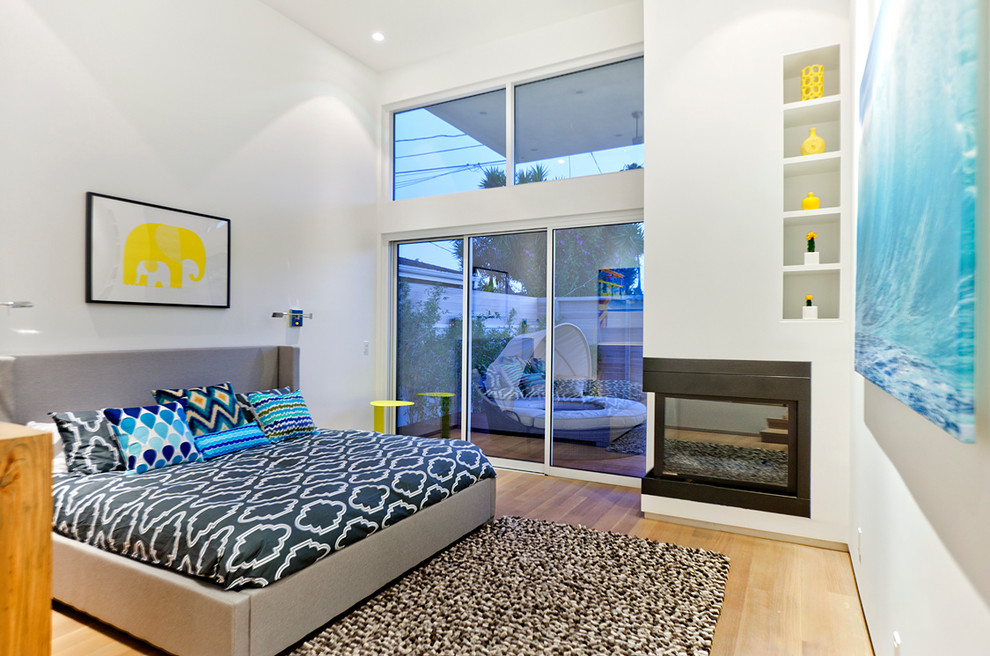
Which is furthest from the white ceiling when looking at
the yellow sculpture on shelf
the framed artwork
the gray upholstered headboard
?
the gray upholstered headboard

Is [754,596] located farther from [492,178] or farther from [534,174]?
[492,178]

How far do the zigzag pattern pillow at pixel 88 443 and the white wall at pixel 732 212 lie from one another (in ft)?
9.93

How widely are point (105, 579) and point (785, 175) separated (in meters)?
3.98

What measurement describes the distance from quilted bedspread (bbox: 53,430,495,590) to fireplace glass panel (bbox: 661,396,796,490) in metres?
1.30

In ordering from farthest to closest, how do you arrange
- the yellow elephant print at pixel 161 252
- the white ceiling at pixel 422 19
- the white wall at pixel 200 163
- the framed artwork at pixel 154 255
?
the white ceiling at pixel 422 19 → the yellow elephant print at pixel 161 252 → the framed artwork at pixel 154 255 → the white wall at pixel 200 163

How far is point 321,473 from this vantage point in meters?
2.74

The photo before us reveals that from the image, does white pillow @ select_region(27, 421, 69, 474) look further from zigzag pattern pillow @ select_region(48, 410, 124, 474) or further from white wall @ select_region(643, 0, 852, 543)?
white wall @ select_region(643, 0, 852, 543)

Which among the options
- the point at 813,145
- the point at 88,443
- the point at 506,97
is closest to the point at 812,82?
the point at 813,145

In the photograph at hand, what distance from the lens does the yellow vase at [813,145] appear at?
3.23 m

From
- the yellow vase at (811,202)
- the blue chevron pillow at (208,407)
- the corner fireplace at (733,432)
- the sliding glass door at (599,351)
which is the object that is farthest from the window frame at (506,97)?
the blue chevron pillow at (208,407)

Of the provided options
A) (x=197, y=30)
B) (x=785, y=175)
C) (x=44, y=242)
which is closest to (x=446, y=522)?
(x=44, y=242)

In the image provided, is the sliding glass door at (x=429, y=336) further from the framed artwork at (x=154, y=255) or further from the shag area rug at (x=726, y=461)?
the shag area rug at (x=726, y=461)

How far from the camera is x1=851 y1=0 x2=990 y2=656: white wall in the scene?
3.09 feet

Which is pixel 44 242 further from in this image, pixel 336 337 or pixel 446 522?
pixel 446 522
